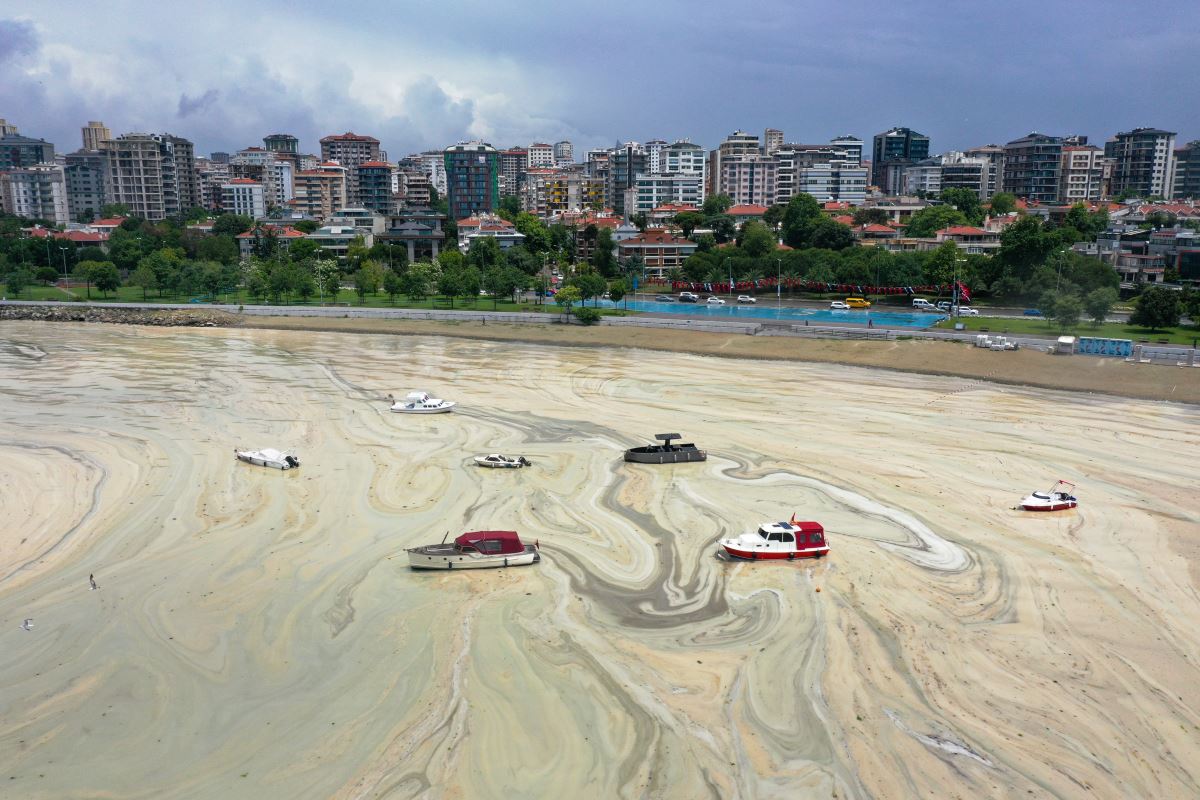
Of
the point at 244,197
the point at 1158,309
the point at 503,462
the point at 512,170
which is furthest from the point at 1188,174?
the point at 503,462

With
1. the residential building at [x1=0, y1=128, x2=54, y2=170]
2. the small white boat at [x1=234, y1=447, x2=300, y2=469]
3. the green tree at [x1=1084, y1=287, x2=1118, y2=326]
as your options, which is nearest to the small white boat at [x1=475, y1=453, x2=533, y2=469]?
the small white boat at [x1=234, y1=447, x2=300, y2=469]

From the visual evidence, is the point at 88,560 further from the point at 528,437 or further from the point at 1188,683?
the point at 1188,683

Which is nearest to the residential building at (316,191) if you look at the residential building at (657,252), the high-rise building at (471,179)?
the high-rise building at (471,179)

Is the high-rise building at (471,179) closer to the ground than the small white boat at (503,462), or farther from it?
farther from it

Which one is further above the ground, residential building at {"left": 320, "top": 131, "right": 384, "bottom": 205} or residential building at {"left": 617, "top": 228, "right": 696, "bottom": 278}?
residential building at {"left": 320, "top": 131, "right": 384, "bottom": 205}

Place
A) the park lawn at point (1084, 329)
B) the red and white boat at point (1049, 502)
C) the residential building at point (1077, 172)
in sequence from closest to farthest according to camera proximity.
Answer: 1. the red and white boat at point (1049, 502)
2. the park lawn at point (1084, 329)
3. the residential building at point (1077, 172)

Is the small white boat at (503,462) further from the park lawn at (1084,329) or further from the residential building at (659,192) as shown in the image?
the residential building at (659,192)

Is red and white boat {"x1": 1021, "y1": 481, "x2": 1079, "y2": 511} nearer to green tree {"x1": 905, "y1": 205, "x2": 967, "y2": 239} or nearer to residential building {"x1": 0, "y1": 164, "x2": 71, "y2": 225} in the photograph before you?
green tree {"x1": 905, "y1": 205, "x2": 967, "y2": 239}
